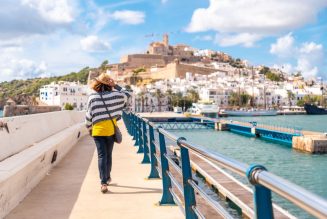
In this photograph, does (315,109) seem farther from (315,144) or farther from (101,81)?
(101,81)

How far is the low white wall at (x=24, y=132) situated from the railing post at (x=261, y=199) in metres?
4.62

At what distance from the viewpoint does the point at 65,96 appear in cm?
9838

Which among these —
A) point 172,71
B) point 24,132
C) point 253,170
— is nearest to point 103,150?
point 24,132

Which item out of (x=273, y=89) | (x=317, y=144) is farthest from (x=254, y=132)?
(x=273, y=89)

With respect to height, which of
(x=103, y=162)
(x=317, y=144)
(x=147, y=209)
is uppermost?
(x=103, y=162)

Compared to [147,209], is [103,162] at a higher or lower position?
higher

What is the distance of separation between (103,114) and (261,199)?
171 inches

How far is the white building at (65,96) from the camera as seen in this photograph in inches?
3873

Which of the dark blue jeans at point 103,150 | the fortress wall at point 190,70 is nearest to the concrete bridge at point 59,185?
the dark blue jeans at point 103,150

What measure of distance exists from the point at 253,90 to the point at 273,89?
17956 millimetres

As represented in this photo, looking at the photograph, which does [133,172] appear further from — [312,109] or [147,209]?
[312,109]

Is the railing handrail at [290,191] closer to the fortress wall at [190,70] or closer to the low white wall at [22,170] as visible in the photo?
the low white wall at [22,170]

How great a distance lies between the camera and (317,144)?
40.5 metres

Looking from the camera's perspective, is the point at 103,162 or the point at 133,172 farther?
the point at 133,172
